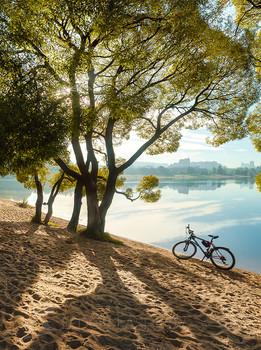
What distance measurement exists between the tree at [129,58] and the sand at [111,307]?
5575 mm

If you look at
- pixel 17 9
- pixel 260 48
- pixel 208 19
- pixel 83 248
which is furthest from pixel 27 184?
pixel 260 48

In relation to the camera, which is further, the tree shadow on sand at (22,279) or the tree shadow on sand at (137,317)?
the tree shadow on sand at (137,317)

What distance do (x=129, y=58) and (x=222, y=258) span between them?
8.88m

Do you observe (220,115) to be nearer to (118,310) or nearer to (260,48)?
(260,48)

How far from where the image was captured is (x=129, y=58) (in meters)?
8.77

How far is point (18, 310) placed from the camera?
12.0 feet

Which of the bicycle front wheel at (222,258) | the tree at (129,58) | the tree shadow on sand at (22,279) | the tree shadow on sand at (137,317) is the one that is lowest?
Result: the bicycle front wheel at (222,258)

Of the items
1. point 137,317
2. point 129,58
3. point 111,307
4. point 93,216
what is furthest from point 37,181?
point 137,317

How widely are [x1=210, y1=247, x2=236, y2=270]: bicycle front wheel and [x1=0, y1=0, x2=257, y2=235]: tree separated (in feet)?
19.4

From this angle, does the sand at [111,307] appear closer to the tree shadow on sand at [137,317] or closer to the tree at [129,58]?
the tree shadow on sand at [137,317]

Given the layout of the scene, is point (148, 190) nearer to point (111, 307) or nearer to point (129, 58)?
point (129, 58)

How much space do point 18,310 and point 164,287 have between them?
3705 millimetres

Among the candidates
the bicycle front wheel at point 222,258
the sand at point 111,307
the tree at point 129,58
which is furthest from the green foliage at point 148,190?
the sand at point 111,307

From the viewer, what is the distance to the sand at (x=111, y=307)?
11.0 feet
